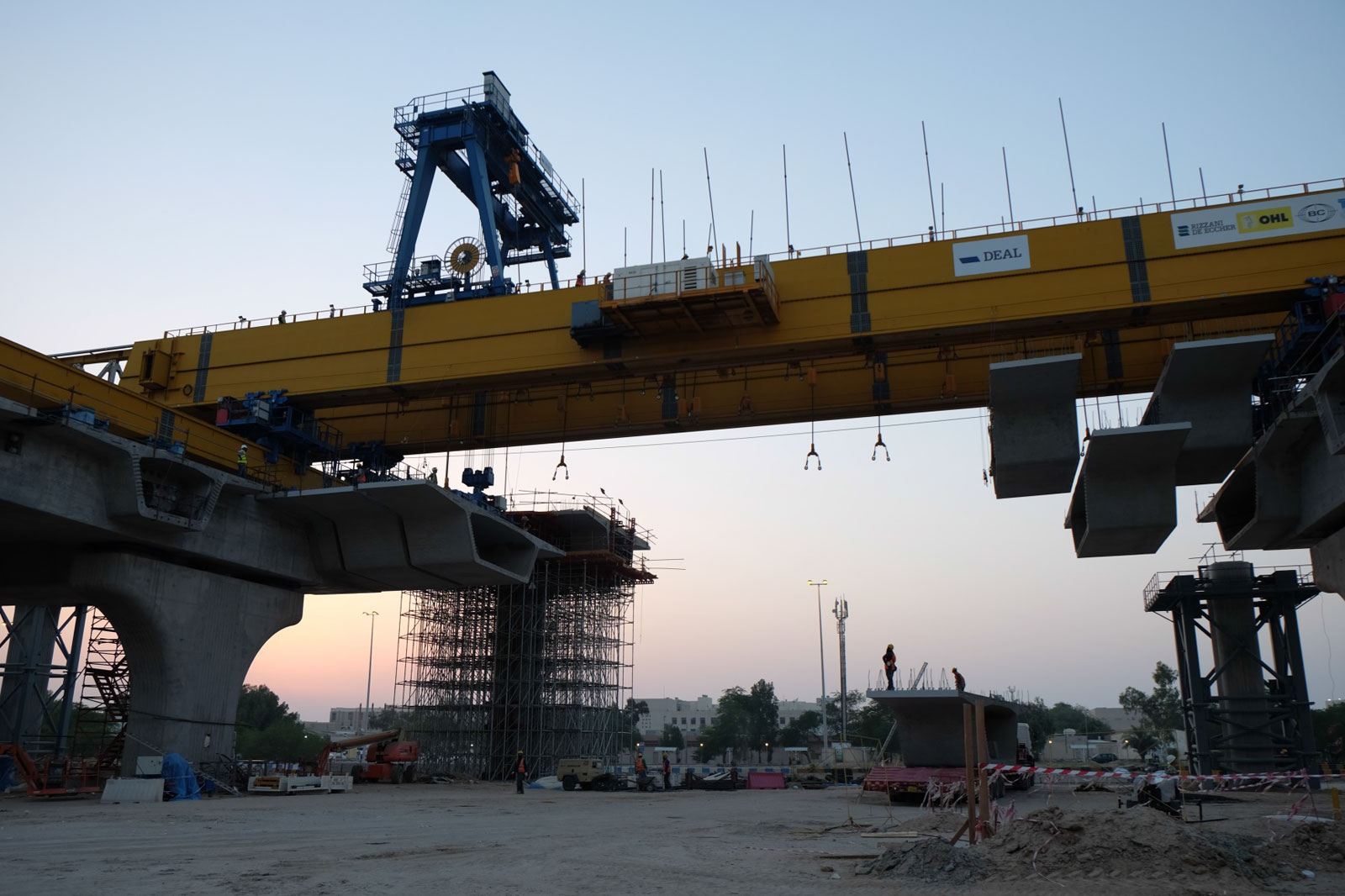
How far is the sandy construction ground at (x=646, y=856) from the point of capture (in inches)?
388

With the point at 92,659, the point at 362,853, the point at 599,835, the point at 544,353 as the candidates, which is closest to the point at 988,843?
the point at 599,835

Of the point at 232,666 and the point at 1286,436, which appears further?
the point at 232,666

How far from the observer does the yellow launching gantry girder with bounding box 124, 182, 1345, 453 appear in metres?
21.0

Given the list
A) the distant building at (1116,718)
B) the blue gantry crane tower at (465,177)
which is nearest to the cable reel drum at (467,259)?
the blue gantry crane tower at (465,177)

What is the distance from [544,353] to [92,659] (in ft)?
57.4

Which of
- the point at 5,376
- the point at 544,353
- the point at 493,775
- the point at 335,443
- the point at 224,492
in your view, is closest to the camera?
the point at 5,376

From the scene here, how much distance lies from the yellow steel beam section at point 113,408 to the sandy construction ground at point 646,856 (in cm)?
840

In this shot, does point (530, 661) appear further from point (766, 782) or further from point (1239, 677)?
point (1239, 677)

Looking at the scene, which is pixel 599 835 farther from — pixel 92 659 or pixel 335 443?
pixel 92 659

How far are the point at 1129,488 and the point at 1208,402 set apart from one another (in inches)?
96.9

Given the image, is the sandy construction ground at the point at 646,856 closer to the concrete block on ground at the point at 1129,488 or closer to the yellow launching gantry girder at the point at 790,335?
the concrete block on ground at the point at 1129,488

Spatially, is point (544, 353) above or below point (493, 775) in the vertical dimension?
above

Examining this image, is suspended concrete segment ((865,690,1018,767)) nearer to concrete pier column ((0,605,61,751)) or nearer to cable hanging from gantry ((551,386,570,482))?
cable hanging from gantry ((551,386,570,482))

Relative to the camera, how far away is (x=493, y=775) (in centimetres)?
3881
